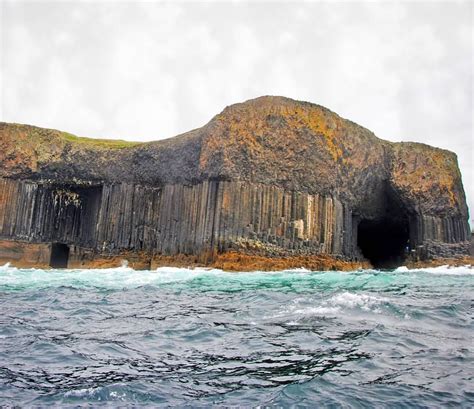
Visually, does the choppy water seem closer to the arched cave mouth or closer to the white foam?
the white foam

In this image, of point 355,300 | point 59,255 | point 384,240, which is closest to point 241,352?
point 355,300

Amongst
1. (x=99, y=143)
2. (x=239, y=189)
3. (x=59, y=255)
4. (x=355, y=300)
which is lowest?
(x=355, y=300)

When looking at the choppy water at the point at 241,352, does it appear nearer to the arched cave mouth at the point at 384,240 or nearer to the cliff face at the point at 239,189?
the cliff face at the point at 239,189

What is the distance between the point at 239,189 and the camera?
30.1m

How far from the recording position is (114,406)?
540cm

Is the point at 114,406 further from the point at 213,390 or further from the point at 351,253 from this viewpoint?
the point at 351,253

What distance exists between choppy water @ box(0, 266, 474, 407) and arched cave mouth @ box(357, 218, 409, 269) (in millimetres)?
28654

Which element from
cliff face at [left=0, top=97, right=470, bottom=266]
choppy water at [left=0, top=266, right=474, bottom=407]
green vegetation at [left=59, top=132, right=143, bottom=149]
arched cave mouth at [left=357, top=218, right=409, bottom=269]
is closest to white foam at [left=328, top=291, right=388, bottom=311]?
choppy water at [left=0, top=266, right=474, bottom=407]

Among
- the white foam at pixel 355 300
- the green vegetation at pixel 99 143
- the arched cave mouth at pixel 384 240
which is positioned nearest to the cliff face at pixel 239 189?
the green vegetation at pixel 99 143

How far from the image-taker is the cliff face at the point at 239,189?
30312 millimetres

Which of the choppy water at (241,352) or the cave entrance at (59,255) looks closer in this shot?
the choppy water at (241,352)

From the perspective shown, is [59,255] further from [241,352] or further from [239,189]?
[241,352]

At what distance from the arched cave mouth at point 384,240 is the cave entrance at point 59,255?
22.2 metres

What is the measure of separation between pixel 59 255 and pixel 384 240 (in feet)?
86.8
